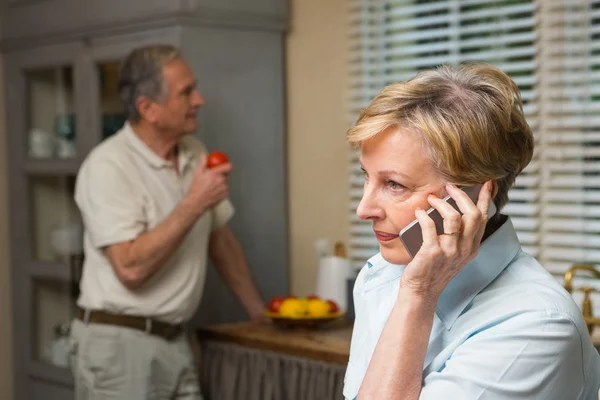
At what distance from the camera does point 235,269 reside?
Answer: 331cm

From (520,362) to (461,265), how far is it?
16 cm

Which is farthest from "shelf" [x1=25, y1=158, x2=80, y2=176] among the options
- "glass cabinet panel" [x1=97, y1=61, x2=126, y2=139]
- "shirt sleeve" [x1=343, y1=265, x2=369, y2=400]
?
"shirt sleeve" [x1=343, y1=265, x2=369, y2=400]

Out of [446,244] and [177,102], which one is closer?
[446,244]

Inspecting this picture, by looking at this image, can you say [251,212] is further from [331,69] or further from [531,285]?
[531,285]

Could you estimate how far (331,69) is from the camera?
11.8 ft

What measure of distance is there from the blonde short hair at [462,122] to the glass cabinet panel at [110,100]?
2352mm

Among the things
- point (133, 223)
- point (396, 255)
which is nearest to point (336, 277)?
point (133, 223)

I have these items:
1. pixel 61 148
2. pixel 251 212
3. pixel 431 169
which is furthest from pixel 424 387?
pixel 61 148

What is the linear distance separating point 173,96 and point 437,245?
6.12ft

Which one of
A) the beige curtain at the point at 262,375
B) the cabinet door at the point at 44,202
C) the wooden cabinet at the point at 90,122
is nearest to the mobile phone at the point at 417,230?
the beige curtain at the point at 262,375

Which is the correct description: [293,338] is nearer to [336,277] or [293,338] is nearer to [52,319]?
[336,277]

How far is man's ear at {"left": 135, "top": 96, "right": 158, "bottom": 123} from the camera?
9.99ft

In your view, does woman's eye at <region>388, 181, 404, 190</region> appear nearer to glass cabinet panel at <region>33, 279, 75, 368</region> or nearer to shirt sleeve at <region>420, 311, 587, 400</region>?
shirt sleeve at <region>420, 311, 587, 400</region>

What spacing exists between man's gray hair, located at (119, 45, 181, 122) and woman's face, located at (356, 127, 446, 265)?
175 cm
